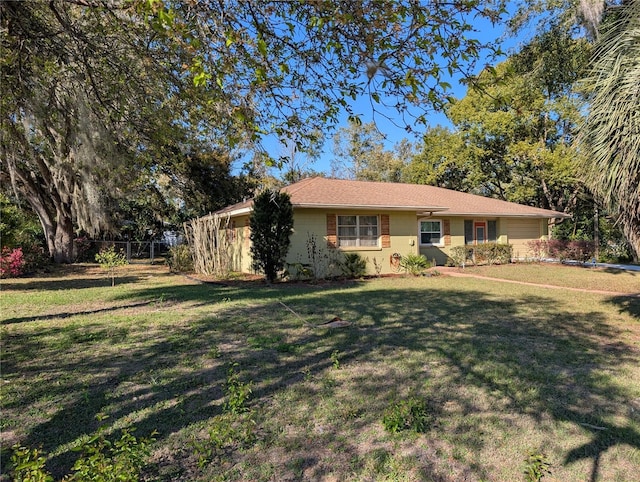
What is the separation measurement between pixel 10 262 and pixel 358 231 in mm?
12390

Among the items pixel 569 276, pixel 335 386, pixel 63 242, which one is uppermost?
pixel 63 242

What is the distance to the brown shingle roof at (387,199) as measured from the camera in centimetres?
1499

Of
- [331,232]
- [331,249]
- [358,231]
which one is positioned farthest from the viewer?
[358,231]

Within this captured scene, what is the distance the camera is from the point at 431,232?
19.5 metres

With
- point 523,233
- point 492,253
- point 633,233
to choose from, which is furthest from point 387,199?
point 633,233

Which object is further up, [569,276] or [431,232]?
[431,232]

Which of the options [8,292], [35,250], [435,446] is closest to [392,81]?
[435,446]

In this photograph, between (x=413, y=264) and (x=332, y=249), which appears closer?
(x=332, y=249)

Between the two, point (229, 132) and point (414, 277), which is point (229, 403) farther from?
point (414, 277)

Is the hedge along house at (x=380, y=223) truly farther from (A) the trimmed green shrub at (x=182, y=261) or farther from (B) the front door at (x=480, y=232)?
(A) the trimmed green shrub at (x=182, y=261)

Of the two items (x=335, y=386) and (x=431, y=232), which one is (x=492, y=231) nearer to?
(x=431, y=232)

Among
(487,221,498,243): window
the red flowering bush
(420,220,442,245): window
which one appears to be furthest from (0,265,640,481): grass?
(487,221,498,243): window

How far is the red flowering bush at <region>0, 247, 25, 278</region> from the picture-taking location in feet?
45.5

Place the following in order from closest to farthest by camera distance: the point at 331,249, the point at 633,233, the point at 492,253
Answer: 1. the point at 633,233
2. the point at 331,249
3. the point at 492,253
